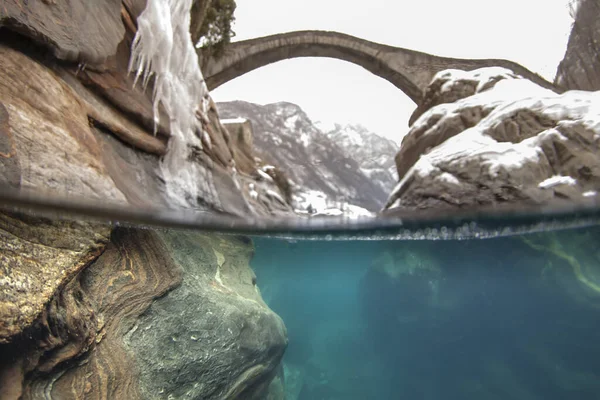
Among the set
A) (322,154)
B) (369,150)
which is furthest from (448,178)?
(369,150)

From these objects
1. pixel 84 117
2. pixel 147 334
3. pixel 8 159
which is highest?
pixel 84 117

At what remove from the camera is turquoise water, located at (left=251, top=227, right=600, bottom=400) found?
19.1 feet

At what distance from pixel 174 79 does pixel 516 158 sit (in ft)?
23.9

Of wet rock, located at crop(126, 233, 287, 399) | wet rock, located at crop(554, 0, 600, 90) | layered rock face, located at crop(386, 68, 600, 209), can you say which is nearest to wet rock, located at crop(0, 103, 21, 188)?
wet rock, located at crop(126, 233, 287, 399)

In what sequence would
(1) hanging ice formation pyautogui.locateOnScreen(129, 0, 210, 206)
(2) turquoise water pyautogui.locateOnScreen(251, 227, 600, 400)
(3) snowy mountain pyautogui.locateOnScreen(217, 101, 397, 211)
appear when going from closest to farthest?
(2) turquoise water pyautogui.locateOnScreen(251, 227, 600, 400) → (1) hanging ice formation pyautogui.locateOnScreen(129, 0, 210, 206) → (3) snowy mountain pyautogui.locateOnScreen(217, 101, 397, 211)

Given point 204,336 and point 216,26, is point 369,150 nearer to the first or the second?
point 216,26

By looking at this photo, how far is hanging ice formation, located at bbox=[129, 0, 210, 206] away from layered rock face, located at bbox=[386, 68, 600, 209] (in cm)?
478

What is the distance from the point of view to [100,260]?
370cm

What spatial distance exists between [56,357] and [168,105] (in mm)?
5423

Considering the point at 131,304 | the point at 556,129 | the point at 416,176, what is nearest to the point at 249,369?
the point at 131,304

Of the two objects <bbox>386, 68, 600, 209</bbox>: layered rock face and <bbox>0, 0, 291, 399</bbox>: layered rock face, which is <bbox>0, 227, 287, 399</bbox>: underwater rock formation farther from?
<bbox>386, 68, 600, 209</bbox>: layered rock face

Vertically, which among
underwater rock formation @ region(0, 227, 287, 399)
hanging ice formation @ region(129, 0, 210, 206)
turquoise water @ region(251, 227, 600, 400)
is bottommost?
turquoise water @ region(251, 227, 600, 400)

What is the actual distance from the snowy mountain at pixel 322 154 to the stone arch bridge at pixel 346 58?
21.4ft

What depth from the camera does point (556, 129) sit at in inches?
248
